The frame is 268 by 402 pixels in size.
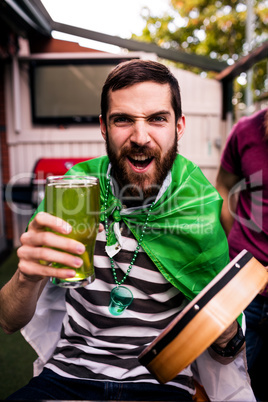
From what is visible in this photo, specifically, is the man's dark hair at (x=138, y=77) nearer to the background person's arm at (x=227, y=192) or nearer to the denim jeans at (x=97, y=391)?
the background person's arm at (x=227, y=192)

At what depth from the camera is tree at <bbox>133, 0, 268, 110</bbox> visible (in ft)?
39.4

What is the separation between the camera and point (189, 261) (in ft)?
4.17

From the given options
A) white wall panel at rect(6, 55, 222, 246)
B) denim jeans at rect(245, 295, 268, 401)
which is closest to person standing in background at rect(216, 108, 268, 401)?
denim jeans at rect(245, 295, 268, 401)

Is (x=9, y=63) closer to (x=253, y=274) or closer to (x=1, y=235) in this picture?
(x=1, y=235)

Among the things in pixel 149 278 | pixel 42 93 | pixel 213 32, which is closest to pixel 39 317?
pixel 149 278

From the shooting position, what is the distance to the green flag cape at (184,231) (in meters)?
1.25

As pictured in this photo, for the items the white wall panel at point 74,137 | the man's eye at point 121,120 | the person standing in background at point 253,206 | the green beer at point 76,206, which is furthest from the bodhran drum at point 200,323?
the white wall panel at point 74,137

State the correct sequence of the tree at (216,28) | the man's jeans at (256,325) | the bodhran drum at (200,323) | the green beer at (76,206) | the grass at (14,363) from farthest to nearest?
the tree at (216,28) → the grass at (14,363) → the man's jeans at (256,325) → the green beer at (76,206) → the bodhran drum at (200,323)

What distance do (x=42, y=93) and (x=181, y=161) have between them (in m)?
4.51

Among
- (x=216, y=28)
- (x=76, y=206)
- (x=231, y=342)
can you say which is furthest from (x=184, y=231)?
(x=216, y=28)

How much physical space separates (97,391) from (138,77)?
1117 mm

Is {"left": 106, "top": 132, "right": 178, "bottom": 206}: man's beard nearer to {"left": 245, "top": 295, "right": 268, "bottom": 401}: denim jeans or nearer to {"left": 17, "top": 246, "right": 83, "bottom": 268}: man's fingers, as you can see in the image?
{"left": 17, "top": 246, "right": 83, "bottom": 268}: man's fingers

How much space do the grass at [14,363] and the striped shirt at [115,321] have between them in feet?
3.33

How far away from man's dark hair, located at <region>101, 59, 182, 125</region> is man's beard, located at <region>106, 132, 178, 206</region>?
17 centimetres
